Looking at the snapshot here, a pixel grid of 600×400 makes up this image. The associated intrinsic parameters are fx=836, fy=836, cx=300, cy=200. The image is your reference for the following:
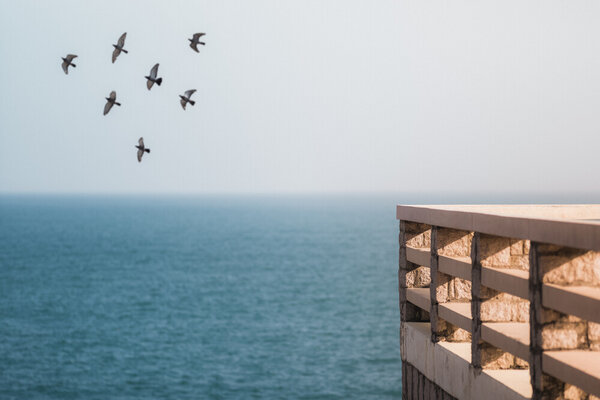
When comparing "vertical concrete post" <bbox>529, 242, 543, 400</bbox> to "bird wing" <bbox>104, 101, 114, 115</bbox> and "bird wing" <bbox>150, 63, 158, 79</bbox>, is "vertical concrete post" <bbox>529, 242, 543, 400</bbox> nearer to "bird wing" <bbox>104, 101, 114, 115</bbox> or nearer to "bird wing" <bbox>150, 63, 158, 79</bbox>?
"bird wing" <bbox>104, 101, 114, 115</bbox>

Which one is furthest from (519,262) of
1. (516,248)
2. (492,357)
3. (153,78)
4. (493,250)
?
(153,78)

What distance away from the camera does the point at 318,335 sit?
76.0m

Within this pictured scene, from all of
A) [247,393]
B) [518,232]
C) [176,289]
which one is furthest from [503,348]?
[176,289]

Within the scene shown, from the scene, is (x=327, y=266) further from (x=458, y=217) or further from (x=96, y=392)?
(x=458, y=217)

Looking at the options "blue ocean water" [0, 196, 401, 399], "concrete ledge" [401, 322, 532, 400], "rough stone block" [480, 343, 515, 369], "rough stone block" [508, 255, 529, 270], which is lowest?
"blue ocean water" [0, 196, 401, 399]

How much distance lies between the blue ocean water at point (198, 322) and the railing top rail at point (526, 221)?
154 feet

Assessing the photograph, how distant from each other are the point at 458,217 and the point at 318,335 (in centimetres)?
6895

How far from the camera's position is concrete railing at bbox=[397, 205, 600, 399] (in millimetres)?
6008

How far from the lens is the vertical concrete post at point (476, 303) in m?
7.48

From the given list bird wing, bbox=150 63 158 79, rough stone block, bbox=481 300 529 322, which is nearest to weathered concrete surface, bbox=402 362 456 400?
rough stone block, bbox=481 300 529 322

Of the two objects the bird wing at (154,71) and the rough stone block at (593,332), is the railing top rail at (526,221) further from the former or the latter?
the bird wing at (154,71)

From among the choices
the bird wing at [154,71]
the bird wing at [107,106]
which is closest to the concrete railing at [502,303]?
the bird wing at [154,71]

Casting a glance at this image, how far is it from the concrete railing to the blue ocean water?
4693 centimetres

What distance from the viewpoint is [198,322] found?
8300cm
